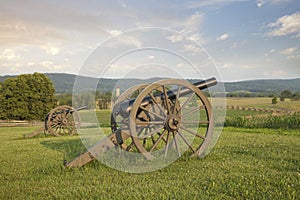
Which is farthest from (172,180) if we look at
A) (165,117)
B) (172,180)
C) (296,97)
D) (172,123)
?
(296,97)

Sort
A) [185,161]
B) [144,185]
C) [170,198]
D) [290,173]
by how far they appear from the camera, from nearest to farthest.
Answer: [170,198] → [144,185] → [290,173] → [185,161]

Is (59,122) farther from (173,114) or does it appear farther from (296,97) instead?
(296,97)

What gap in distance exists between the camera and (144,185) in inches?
213

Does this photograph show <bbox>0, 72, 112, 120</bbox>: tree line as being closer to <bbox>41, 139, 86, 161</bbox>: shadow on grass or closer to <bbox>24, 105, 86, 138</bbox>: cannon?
<bbox>24, 105, 86, 138</bbox>: cannon

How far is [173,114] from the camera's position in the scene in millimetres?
7027

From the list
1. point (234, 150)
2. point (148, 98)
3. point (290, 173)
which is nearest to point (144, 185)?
point (148, 98)

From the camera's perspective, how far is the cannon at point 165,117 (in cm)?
664

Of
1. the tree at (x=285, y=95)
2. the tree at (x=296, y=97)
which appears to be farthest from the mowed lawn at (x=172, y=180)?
the tree at (x=285, y=95)

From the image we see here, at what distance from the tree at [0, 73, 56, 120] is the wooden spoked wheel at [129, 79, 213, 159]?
40132 mm

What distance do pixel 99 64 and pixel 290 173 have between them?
4529 millimetres

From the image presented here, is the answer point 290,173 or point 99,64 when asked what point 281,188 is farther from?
point 99,64

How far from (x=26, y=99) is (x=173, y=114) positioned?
4164 centimetres

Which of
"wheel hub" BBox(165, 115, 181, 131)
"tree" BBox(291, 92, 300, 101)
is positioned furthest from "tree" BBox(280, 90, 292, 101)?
"wheel hub" BBox(165, 115, 181, 131)

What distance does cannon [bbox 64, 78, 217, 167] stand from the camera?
6.64 meters
